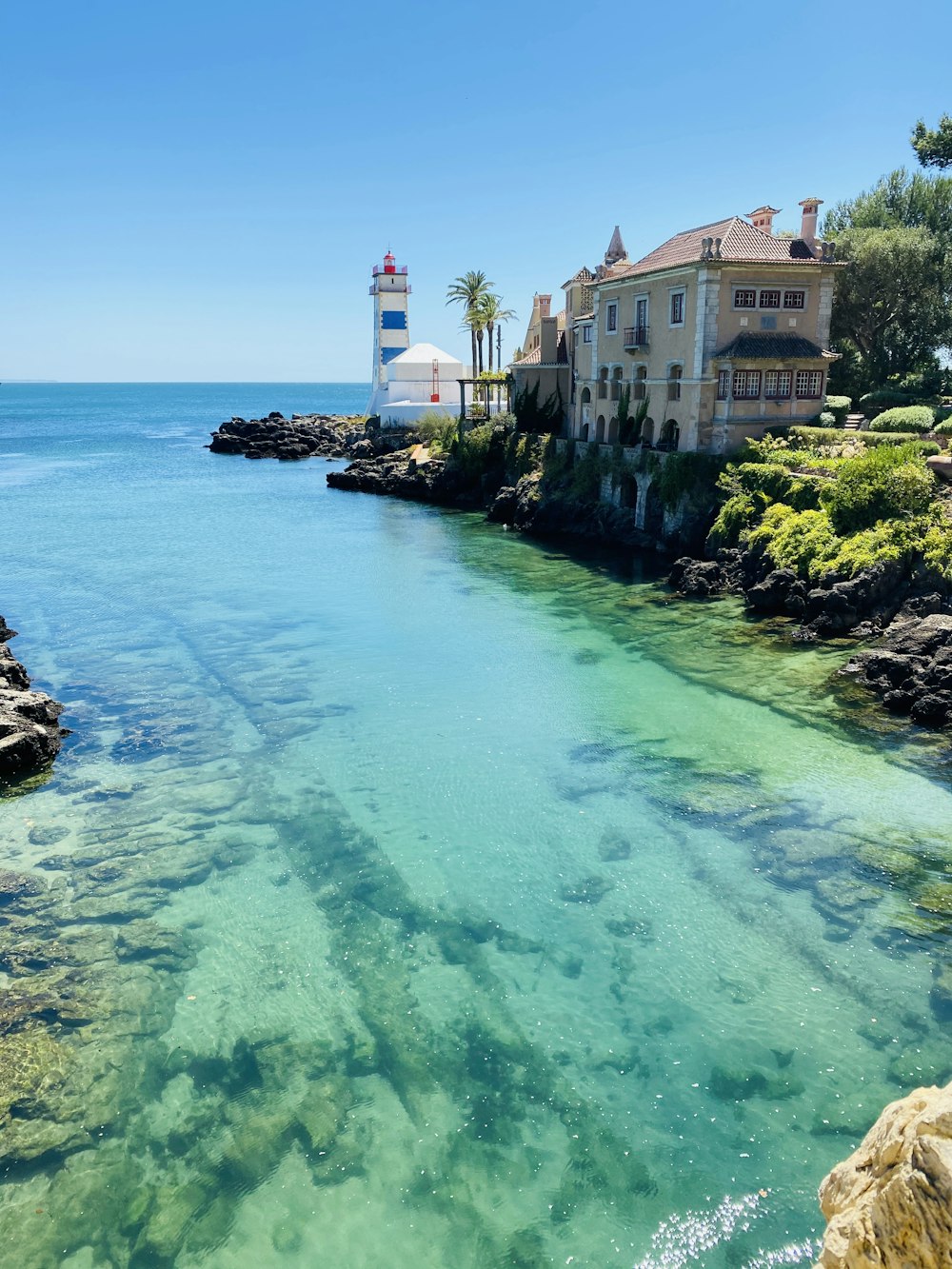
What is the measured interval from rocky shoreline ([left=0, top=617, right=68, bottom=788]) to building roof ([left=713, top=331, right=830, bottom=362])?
35311 mm

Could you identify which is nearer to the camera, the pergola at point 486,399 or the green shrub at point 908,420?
the green shrub at point 908,420

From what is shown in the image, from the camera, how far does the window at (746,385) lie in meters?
45.0

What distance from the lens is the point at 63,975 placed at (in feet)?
51.1

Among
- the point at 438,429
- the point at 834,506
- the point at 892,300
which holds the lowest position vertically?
the point at 834,506

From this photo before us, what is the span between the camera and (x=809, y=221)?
46188mm

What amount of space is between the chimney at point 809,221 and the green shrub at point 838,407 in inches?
325

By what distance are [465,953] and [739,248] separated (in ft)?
134

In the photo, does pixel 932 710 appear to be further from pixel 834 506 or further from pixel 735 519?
pixel 735 519

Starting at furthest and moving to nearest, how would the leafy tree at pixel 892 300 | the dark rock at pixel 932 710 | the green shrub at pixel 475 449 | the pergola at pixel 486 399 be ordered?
1. the pergola at pixel 486 399
2. the green shrub at pixel 475 449
3. the leafy tree at pixel 892 300
4. the dark rock at pixel 932 710

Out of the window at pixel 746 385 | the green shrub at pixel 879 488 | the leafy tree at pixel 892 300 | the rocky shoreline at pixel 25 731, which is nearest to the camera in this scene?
the rocky shoreline at pixel 25 731

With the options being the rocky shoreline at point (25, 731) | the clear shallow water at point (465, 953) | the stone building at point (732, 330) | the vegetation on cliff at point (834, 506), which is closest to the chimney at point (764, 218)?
the stone building at point (732, 330)

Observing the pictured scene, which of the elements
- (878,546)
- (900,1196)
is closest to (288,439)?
(878,546)

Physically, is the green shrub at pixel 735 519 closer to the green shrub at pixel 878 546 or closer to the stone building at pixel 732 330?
the stone building at pixel 732 330

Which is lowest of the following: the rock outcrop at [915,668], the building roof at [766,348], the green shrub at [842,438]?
the rock outcrop at [915,668]
